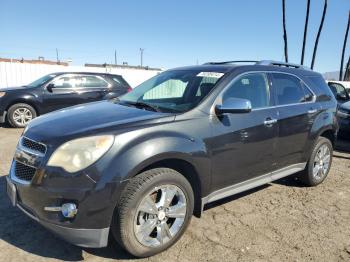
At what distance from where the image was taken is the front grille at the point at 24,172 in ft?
10.0

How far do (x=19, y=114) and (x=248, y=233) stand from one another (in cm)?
833

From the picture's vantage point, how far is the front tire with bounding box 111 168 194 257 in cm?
300

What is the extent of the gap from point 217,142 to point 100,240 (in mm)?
1482

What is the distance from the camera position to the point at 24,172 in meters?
3.17

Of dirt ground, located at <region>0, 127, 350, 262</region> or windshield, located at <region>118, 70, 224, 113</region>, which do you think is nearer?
dirt ground, located at <region>0, 127, 350, 262</region>

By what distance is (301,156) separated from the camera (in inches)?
195

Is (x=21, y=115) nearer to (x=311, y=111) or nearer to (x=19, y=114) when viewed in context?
(x=19, y=114)

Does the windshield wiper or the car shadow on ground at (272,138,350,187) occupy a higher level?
the windshield wiper

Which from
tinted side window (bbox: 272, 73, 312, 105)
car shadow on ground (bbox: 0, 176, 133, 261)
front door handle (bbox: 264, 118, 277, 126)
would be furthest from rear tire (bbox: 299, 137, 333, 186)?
car shadow on ground (bbox: 0, 176, 133, 261)

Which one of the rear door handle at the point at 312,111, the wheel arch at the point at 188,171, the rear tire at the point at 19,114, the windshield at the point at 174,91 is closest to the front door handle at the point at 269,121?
the windshield at the point at 174,91

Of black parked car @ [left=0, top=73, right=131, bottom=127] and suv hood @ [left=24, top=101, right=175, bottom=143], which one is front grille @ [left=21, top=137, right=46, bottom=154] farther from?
black parked car @ [left=0, top=73, right=131, bottom=127]

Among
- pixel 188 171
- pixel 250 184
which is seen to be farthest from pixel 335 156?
pixel 188 171

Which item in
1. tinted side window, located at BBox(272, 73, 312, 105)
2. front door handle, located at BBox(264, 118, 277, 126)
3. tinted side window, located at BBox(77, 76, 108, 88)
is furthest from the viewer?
tinted side window, located at BBox(77, 76, 108, 88)

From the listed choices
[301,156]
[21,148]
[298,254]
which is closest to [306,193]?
[301,156]
